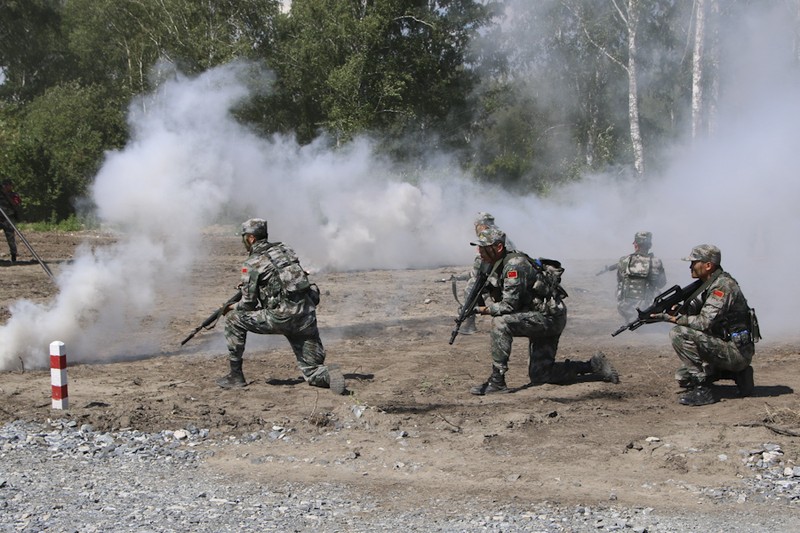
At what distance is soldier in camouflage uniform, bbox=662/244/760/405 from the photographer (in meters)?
8.20

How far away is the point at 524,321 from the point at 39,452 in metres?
4.61

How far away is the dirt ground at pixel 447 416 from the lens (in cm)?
659

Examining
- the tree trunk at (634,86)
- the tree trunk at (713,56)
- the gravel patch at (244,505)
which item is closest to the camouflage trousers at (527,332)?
the gravel patch at (244,505)

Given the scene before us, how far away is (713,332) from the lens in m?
8.34

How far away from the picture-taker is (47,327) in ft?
33.4

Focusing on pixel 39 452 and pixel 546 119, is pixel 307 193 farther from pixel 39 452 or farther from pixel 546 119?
pixel 546 119

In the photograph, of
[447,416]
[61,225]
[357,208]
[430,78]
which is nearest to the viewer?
[447,416]

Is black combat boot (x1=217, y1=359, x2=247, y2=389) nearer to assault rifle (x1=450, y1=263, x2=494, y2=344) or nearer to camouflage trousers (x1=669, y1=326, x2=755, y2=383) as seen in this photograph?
assault rifle (x1=450, y1=263, x2=494, y2=344)

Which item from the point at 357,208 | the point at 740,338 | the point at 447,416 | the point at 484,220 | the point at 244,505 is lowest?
the point at 244,505

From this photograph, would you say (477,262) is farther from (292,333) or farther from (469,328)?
(292,333)

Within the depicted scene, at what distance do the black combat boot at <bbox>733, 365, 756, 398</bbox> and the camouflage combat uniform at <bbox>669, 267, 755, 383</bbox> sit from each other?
165mm

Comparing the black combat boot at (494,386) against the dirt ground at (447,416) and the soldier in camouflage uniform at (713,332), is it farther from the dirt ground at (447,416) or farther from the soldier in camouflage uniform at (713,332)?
the soldier in camouflage uniform at (713,332)

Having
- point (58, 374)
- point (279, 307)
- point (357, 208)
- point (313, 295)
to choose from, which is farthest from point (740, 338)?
point (357, 208)

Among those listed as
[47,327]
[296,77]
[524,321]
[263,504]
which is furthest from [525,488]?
[296,77]
